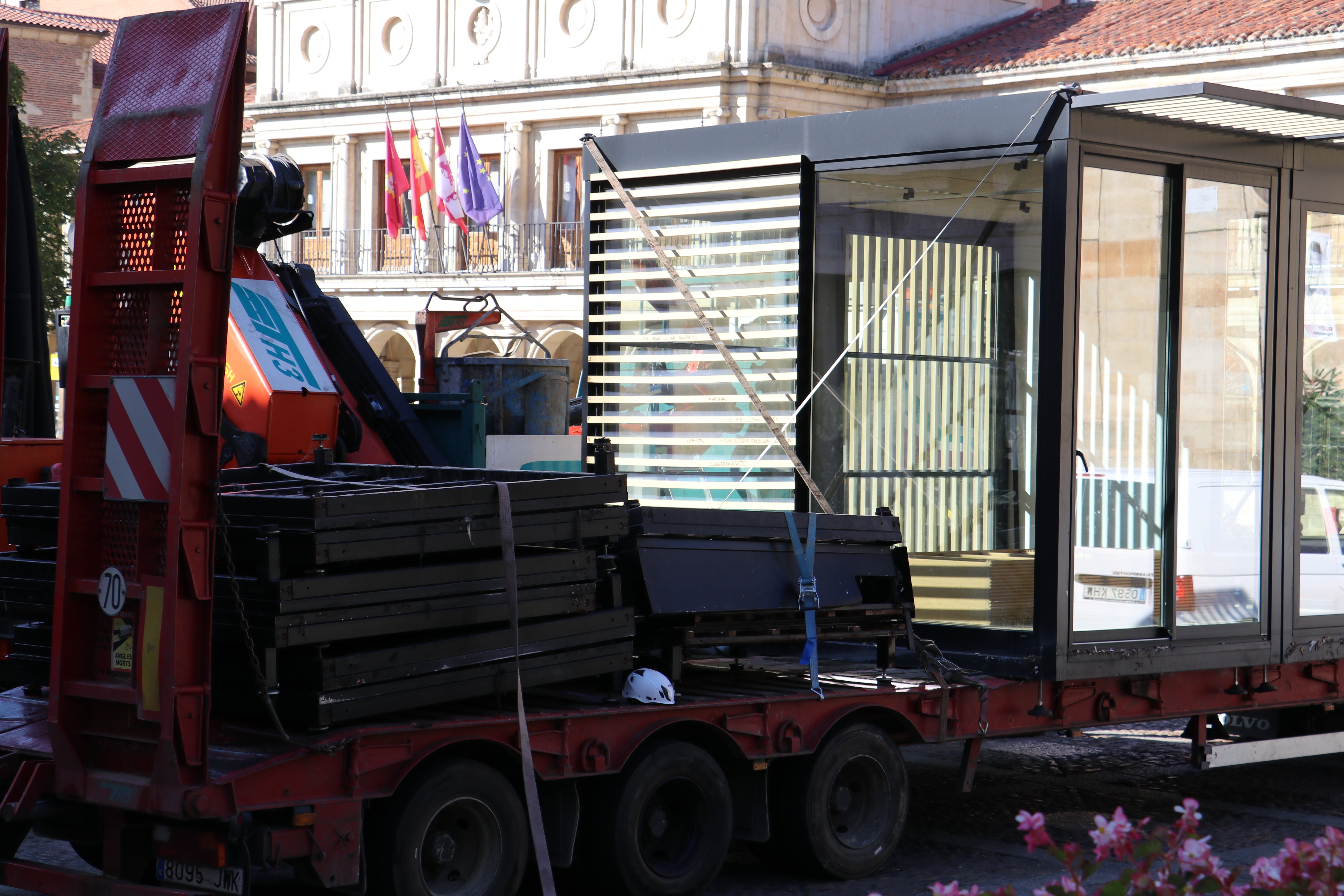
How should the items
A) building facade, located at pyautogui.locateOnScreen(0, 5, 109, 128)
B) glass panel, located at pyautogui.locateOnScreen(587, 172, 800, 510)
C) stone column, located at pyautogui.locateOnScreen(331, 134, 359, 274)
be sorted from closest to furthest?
glass panel, located at pyautogui.locateOnScreen(587, 172, 800, 510) → stone column, located at pyautogui.locateOnScreen(331, 134, 359, 274) → building facade, located at pyautogui.locateOnScreen(0, 5, 109, 128)

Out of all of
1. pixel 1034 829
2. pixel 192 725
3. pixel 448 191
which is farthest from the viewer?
pixel 448 191

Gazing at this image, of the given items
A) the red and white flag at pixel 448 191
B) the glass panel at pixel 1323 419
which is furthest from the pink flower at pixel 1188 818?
the red and white flag at pixel 448 191

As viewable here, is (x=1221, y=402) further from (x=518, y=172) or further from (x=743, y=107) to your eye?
(x=518, y=172)

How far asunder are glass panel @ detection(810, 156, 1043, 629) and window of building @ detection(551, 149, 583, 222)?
32297mm

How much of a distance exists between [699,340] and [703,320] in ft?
1.37

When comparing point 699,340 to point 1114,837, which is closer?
point 1114,837

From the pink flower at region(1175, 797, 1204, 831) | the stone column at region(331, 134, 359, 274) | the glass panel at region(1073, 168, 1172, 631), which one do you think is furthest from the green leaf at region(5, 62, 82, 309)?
the pink flower at region(1175, 797, 1204, 831)

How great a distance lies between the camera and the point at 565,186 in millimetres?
42219

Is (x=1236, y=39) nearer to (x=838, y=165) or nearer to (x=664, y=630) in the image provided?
(x=838, y=165)

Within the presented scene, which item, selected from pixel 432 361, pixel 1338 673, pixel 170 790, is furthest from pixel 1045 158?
pixel 432 361

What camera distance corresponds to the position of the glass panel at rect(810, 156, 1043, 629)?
30.0 feet

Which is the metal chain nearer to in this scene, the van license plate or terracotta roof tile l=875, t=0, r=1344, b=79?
the van license plate

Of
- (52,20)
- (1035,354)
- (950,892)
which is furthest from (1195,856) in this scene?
(52,20)

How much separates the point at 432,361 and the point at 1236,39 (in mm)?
24002
